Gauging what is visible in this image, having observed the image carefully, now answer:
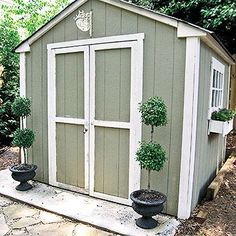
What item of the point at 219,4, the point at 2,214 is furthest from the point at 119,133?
the point at 219,4

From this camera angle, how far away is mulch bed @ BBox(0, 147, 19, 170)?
5.58m

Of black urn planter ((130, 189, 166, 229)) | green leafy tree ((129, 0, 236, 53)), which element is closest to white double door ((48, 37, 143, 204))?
black urn planter ((130, 189, 166, 229))

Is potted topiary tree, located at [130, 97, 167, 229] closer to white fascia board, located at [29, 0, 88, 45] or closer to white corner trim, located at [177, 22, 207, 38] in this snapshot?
white corner trim, located at [177, 22, 207, 38]

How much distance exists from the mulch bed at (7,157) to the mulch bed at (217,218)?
3915mm

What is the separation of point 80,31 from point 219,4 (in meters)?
3.76

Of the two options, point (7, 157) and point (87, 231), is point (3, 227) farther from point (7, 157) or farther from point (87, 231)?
point (7, 157)

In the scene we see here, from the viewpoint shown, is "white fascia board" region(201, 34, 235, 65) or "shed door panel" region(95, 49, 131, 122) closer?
"white fascia board" region(201, 34, 235, 65)

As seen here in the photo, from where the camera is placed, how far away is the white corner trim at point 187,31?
284cm

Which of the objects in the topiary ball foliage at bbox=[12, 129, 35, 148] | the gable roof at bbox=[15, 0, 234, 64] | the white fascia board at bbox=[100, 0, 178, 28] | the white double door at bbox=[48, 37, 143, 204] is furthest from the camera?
the topiary ball foliage at bbox=[12, 129, 35, 148]

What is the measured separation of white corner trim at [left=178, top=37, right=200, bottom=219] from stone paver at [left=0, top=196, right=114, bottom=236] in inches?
38.0

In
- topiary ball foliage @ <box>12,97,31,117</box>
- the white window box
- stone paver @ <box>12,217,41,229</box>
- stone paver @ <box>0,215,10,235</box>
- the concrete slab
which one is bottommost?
stone paver @ <box>0,215,10,235</box>

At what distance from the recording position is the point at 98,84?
3611mm

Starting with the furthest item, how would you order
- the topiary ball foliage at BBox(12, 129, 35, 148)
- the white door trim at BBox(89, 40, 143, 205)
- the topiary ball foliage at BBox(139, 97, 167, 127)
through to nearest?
the topiary ball foliage at BBox(12, 129, 35, 148)
the white door trim at BBox(89, 40, 143, 205)
the topiary ball foliage at BBox(139, 97, 167, 127)

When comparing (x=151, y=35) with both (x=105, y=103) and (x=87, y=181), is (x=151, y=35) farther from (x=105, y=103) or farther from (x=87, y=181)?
(x=87, y=181)
